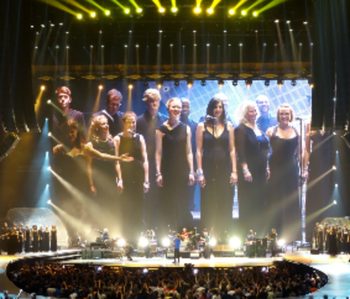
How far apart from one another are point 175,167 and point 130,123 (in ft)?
9.02

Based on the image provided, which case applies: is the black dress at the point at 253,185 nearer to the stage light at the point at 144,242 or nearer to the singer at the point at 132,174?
the singer at the point at 132,174

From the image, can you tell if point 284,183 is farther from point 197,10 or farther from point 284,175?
point 197,10

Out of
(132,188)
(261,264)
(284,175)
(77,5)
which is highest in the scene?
(77,5)

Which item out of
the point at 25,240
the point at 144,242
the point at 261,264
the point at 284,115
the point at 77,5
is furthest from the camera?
the point at 284,115

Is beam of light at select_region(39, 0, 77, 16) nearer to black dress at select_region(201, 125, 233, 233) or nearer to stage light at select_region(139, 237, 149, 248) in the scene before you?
black dress at select_region(201, 125, 233, 233)

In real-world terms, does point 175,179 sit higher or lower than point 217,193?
higher

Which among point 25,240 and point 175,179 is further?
point 175,179

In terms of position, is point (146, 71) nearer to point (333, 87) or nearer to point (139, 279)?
point (333, 87)

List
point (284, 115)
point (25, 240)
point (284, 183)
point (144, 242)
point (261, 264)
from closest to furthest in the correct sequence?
1. point (261, 264)
2. point (25, 240)
3. point (144, 242)
4. point (284, 115)
5. point (284, 183)

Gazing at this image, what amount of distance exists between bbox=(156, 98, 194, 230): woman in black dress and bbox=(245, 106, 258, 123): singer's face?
261cm

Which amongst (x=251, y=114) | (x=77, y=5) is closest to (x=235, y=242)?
(x=251, y=114)

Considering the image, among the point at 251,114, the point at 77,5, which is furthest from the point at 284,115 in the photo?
the point at 77,5

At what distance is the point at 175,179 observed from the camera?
80.0ft

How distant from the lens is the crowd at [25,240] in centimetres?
2012
